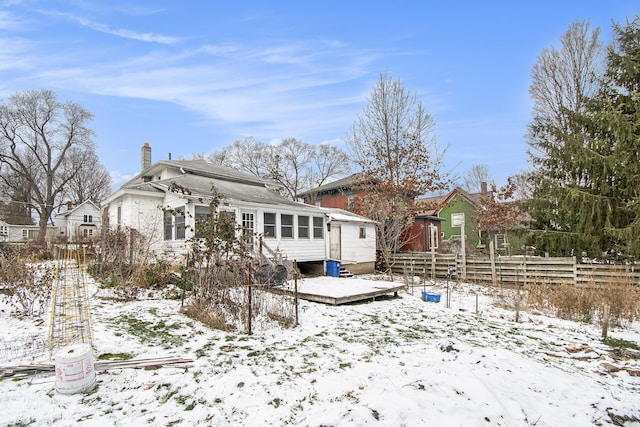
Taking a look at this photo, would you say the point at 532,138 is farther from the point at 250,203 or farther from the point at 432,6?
the point at 250,203

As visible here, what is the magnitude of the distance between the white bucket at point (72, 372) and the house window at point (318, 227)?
38.7 feet

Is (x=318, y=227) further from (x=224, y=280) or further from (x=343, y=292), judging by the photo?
(x=224, y=280)

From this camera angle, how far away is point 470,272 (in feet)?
47.9

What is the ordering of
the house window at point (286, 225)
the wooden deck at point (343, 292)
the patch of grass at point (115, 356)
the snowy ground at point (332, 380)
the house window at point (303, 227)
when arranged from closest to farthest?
the snowy ground at point (332, 380)
the patch of grass at point (115, 356)
the wooden deck at point (343, 292)
the house window at point (286, 225)
the house window at point (303, 227)

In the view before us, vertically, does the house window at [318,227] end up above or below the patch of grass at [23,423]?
above

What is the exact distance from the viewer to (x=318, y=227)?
15195 mm


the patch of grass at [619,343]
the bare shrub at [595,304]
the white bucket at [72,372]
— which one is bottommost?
the patch of grass at [619,343]

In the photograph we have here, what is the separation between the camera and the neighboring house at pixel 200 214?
39.1ft

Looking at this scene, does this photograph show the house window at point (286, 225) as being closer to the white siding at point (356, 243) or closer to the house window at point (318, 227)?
the house window at point (318, 227)

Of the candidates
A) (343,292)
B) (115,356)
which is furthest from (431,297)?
(115,356)

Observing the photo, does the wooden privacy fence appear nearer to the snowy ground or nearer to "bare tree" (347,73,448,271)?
"bare tree" (347,73,448,271)

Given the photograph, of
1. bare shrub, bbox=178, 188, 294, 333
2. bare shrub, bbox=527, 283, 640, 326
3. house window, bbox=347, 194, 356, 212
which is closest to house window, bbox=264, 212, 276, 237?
bare shrub, bbox=178, 188, 294, 333

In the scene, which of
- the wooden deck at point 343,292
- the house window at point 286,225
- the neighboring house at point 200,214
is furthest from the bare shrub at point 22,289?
the house window at point 286,225

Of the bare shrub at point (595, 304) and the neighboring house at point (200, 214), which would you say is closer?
the bare shrub at point (595, 304)
